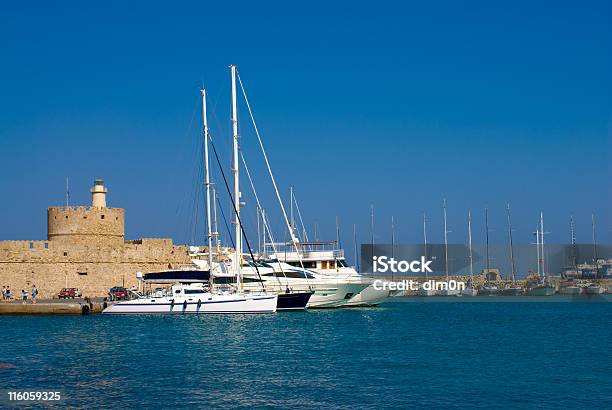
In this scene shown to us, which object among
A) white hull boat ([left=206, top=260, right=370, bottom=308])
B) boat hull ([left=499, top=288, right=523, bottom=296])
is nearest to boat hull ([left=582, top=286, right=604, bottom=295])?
boat hull ([left=499, top=288, right=523, bottom=296])

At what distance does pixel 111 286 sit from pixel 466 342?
2239 centimetres

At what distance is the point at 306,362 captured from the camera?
67.4 feet

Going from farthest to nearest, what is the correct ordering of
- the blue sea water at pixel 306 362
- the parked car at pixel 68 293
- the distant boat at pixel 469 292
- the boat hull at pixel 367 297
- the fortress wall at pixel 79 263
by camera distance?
the distant boat at pixel 469 292 → the parked car at pixel 68 293 → the fortress wall at pixel 79 263 → the boat hull at pixel 367 297 → the blue sea water at pixel 306 362

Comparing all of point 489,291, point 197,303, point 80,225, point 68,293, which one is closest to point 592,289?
point 489,291

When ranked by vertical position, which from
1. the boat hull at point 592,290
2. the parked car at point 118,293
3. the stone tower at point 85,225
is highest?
the stone tower at point 85,225

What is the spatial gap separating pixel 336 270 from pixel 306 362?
57.7 ft

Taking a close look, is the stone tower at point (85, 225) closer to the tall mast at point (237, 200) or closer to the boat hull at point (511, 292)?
the tall mast at point (237, 200)

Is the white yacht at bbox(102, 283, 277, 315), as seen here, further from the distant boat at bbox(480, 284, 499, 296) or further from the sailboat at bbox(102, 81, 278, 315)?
the distant boat at bbox(480, 284, 499, 296)

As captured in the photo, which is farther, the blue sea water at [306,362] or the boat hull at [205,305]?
the boat hull at [205,305]

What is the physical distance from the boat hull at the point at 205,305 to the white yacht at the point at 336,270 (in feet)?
13.8

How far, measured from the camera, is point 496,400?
15.5 m

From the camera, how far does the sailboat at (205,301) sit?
32719 mm

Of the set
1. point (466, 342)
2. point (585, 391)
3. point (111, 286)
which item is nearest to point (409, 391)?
point (585, 391)

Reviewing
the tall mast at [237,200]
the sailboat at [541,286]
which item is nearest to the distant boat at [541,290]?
the sailboat at [541,286]
